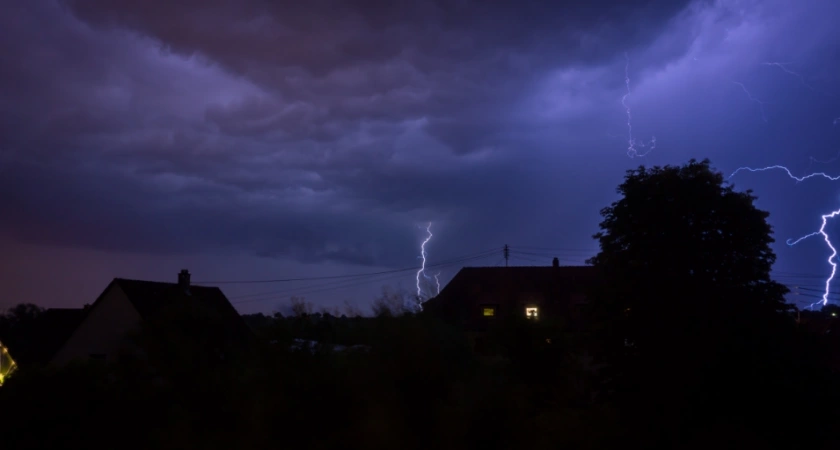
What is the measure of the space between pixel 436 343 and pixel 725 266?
11.4 meters

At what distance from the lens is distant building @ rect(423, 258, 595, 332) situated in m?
45.9

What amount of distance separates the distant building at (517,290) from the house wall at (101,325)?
61.7ft

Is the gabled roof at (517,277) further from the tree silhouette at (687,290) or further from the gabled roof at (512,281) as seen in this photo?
the tree silhouette at (687,290)

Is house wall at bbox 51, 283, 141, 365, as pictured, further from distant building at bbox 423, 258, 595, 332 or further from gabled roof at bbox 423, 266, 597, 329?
gabled roof at bbox 423, 266, 597, 329

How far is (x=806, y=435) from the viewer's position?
15781 mm

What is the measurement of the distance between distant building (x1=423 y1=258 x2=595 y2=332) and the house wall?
18813 millimetres

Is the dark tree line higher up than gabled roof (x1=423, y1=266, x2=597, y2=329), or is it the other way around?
gabled roof (x1=423, y1=266, x2=597, y2=329)

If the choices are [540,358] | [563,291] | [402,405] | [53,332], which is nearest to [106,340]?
[53,332]

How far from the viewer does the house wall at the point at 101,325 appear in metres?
36.5

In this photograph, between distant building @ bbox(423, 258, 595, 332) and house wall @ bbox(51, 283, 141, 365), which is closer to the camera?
house wall @ bbox(51, 283, 141, 365)

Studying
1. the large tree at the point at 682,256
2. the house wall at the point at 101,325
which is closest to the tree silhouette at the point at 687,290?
the large tree at the point at 682,256

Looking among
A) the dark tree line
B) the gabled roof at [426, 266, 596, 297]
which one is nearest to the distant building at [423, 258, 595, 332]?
the gabled roof at [426, 266, 596, 297]

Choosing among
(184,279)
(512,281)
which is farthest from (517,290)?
(184,279)

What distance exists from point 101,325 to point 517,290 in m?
25.8
